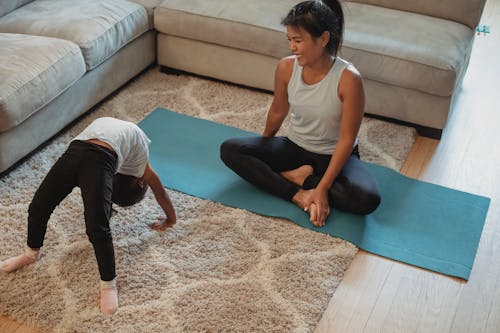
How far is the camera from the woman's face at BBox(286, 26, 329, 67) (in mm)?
2248

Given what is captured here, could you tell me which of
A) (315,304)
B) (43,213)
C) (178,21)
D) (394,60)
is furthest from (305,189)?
(178,21)

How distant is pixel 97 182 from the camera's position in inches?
77.2

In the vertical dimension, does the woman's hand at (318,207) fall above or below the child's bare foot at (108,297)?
above

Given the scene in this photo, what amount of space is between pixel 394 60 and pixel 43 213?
1644 mm

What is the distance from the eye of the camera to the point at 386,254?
2.32 m

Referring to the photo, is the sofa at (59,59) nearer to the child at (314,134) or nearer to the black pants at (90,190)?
the black pants at (90,190)

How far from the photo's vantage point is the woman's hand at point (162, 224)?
92.7 inches

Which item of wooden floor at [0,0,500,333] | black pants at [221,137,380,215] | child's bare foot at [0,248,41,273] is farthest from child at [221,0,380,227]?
child's bare foot at [0,248,41,273]

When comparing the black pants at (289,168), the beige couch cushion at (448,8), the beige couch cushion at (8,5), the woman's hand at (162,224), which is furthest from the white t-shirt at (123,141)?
the beige couch cushion at (448,8)

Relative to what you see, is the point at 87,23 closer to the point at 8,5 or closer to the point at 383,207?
the point at 8,5

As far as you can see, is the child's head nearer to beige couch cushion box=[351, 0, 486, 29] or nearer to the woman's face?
the woman's face

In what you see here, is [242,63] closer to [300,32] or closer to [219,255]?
[300,32]

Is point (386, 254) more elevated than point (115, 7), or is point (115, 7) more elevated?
point (115, 7)

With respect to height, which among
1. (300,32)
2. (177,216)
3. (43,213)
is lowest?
(177,216)
